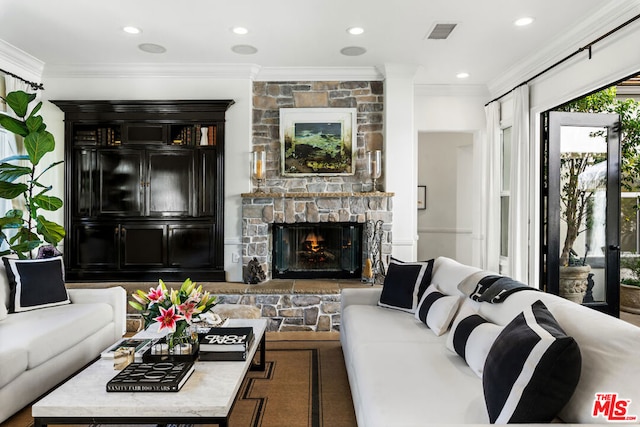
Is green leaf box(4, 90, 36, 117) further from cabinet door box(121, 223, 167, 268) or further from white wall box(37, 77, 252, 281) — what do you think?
cabinet door box(121, 223, 167, 268)

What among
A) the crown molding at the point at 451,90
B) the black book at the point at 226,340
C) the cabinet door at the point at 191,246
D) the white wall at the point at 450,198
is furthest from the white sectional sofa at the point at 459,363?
the white wall at the point at 450,198

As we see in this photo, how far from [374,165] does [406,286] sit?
2.02m

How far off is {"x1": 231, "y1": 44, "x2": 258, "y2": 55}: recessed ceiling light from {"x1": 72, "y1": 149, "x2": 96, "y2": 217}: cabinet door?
210cm

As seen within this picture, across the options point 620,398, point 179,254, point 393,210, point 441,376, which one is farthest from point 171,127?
point 620,398

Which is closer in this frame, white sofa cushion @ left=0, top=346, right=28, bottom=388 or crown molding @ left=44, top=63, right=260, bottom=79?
white sofa cushion @ left=0, top=346, right=28, bottom=388

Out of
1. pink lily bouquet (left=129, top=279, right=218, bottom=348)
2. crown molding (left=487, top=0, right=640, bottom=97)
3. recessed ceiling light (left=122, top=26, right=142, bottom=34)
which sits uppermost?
recessed ceiling light (left=122, top=26, right=142, bottom=34)

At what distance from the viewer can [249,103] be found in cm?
511

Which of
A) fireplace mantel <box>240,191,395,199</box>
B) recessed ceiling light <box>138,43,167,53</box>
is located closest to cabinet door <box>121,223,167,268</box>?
fireplace mantel <box>240,191,395,199</box>

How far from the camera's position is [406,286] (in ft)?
11.0

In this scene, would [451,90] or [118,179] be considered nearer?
[118,179]

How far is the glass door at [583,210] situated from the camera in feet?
14.6

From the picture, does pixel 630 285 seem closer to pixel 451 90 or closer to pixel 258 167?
pixel 451 90

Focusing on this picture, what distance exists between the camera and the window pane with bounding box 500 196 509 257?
5457mm

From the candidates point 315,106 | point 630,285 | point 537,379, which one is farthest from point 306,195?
point 630,285
